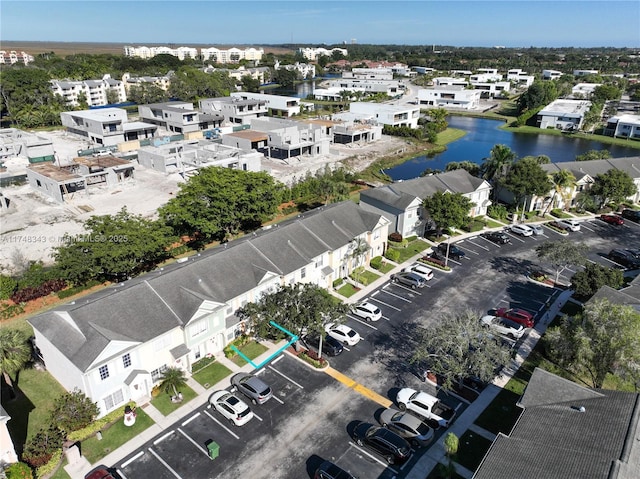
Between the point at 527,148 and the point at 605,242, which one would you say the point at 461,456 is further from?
the point at 527,148

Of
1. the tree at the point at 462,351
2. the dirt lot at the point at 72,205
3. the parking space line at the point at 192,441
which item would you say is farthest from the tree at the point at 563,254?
the dirt lot at the point at 72,205

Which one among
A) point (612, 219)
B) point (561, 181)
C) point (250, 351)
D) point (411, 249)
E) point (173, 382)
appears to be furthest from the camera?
point (561, 181)

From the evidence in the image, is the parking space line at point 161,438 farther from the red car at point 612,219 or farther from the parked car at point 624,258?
the red car at point 612,219

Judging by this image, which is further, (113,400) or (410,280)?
(410,280)

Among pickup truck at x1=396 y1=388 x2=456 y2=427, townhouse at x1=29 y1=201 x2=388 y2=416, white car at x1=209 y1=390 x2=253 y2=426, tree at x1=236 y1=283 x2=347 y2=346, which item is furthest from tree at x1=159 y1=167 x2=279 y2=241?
pickup truck at x1=396 y1=388 x2=456 y2=427

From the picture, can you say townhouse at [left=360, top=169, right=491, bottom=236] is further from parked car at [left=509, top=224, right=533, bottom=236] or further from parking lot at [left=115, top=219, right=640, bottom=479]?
parking lot at [left=115, top=219, right=640, bottom=479]

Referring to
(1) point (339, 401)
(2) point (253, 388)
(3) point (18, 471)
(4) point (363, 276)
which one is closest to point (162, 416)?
(2) point (253, 388)

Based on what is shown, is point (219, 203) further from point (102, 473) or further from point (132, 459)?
point (102, 473)

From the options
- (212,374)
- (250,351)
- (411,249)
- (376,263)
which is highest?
(376,263)
